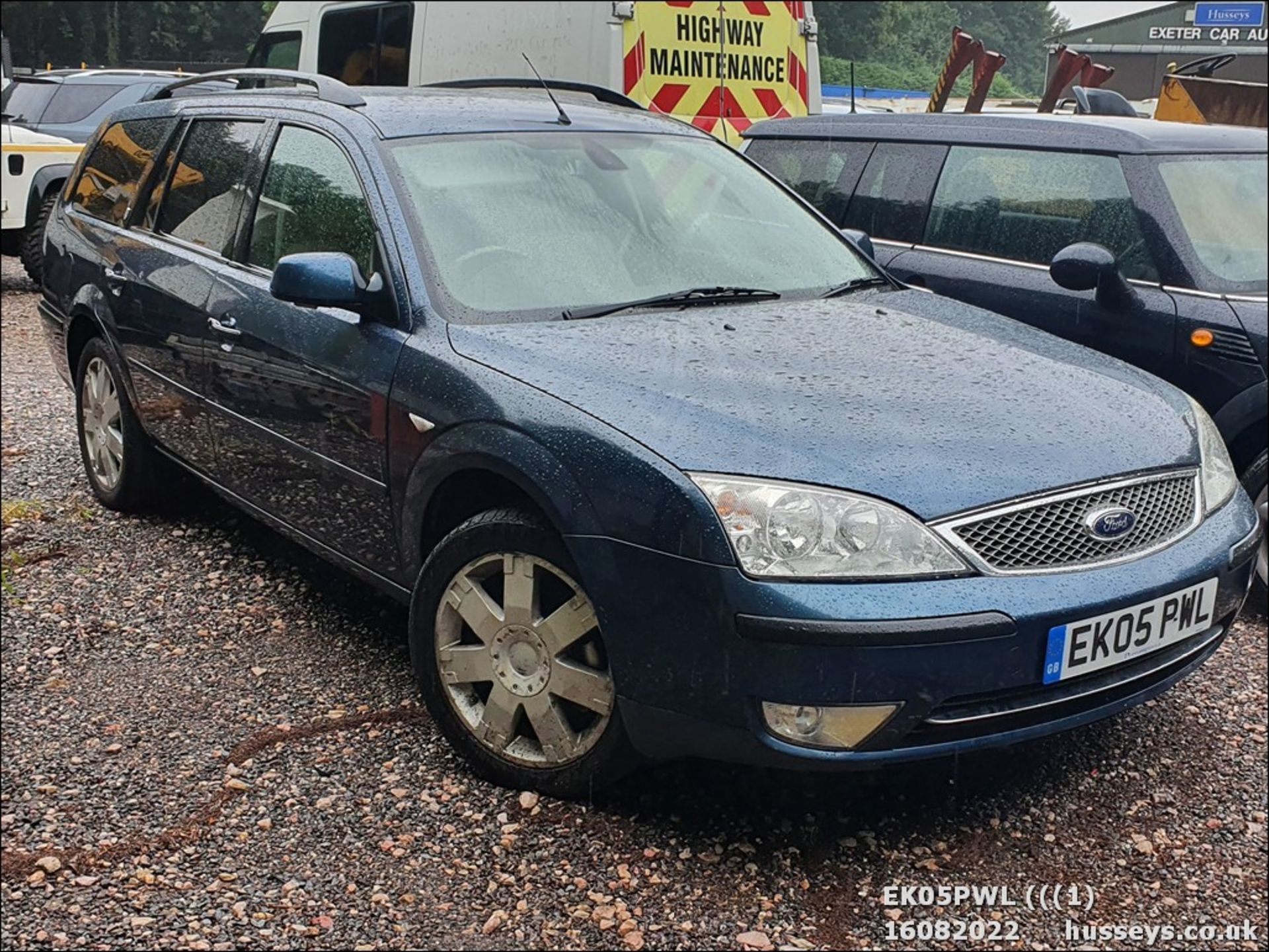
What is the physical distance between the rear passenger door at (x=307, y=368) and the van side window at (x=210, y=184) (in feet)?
0.50

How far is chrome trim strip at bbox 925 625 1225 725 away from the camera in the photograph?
2.77 metres

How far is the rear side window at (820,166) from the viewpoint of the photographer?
5.86m

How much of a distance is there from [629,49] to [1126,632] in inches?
290

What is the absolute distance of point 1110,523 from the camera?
291 centimetres

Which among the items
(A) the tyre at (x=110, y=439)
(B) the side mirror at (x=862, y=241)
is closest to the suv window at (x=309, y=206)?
(A) the tyre at (x=110, y=439)

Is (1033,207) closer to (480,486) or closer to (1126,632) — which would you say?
(1126,632)

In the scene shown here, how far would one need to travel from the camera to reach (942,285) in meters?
5.34

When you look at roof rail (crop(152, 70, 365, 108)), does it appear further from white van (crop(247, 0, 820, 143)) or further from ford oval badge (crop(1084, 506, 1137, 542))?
white van (crop(247, 0, 820, 143))

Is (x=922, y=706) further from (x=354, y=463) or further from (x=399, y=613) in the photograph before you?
(x=399, y=613)

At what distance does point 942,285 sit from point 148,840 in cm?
361

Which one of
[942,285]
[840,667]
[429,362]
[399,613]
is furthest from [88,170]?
[840,667]

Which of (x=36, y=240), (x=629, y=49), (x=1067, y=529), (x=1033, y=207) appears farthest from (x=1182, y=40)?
(x=36, y=240)

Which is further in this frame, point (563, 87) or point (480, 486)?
point (563, 87)

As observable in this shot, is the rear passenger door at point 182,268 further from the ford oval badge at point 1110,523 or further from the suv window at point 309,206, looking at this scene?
the ford oval badge at point 1110,523
